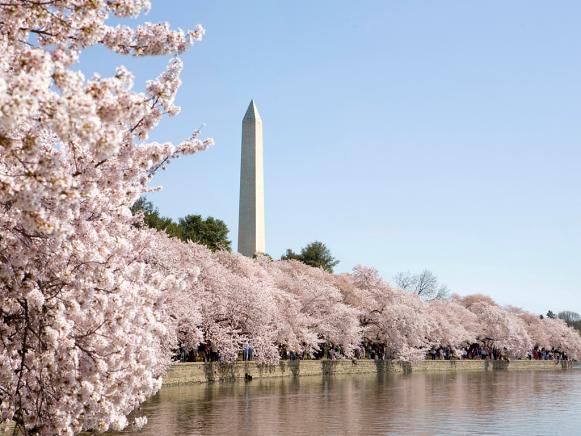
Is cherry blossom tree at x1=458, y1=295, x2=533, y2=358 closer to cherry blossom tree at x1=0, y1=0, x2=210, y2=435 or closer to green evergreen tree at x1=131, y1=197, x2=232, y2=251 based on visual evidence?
green evergreen tree at x1=131, y1=197, x2=232, y2=251

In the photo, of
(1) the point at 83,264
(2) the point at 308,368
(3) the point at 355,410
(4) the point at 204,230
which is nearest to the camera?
(1) the point at 83,264

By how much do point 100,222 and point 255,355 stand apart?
116ft

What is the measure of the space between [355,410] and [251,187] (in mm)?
38753

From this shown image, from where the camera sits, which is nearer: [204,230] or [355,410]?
[355,410]

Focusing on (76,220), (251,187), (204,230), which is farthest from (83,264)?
(204,230)

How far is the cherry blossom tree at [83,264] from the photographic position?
718 centimetres

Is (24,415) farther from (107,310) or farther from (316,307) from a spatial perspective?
(316,307)

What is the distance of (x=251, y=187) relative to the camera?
64062mm

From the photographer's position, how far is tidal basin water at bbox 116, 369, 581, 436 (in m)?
22.0

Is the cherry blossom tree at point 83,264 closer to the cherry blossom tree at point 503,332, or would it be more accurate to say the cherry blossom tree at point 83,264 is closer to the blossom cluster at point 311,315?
the blossom cluster at point 311,315

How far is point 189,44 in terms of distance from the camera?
28.2ft

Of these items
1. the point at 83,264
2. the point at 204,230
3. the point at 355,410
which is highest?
the point at 204,230

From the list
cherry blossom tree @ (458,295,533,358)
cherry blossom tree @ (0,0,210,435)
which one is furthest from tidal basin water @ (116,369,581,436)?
cherry blossom tree @ (458,295,533,358)

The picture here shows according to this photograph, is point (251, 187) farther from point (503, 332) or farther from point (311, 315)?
point (503, 332)
